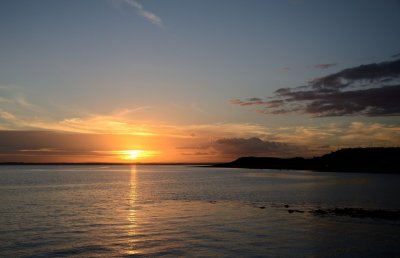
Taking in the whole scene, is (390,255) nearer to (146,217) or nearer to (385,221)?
(385,221)

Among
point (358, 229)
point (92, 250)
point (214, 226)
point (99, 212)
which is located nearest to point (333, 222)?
point (358, 229)

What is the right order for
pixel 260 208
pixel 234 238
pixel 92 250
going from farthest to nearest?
pixel 260 208 < pixel 234 238 < pixel 92 250

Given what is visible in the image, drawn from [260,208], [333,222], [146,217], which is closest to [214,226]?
[146,217]

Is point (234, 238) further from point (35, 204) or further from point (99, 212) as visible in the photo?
point (35, 204)

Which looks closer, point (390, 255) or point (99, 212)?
point (390, 255)

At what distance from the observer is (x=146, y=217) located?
43.1 metres

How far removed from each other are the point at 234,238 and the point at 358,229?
12.7 meters

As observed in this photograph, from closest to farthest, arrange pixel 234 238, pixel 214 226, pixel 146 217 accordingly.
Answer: pixel 234 238, pixel 214 226, pixel 146 217

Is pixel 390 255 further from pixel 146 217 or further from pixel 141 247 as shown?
pixel 146 217

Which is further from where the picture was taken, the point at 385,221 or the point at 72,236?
the point at 385,221

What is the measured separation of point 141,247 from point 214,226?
11.1 metres

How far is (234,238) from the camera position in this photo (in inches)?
1219

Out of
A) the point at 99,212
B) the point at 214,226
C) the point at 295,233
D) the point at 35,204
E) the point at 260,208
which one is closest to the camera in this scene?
the point at 295,233

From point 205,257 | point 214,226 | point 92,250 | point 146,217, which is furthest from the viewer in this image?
point 146,217
